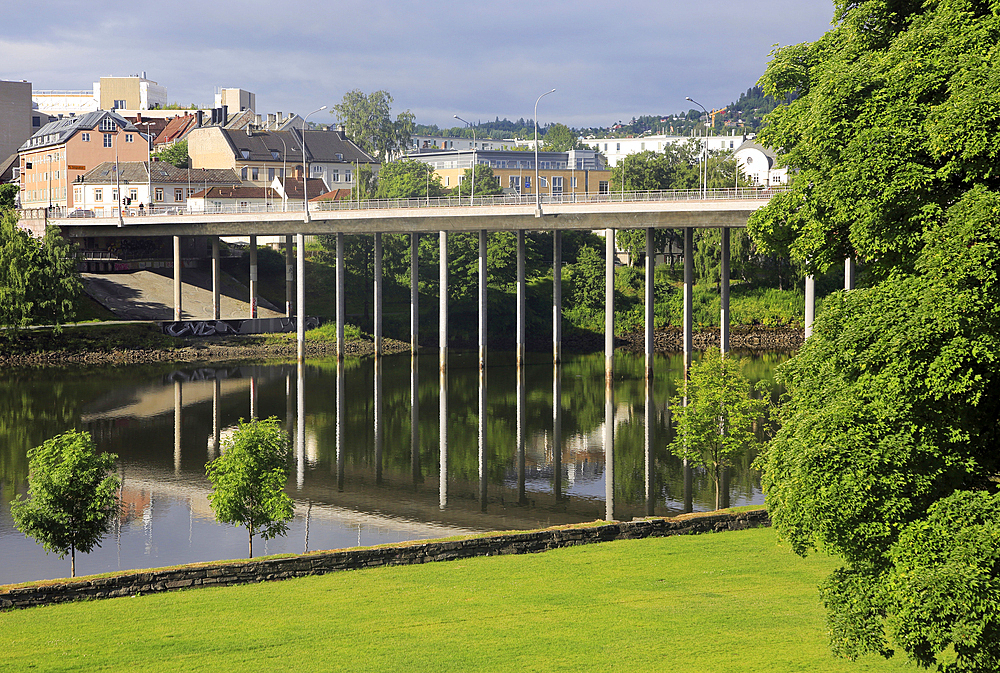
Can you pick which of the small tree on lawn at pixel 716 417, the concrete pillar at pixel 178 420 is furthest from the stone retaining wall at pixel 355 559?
the concrete pillar at pixel 178 420

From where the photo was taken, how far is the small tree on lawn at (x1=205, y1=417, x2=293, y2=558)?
2745 centimetres

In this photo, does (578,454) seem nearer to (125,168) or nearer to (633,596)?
(633,596)

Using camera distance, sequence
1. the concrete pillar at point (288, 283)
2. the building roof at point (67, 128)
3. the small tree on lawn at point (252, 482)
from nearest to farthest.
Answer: the small tree on lawn at point (252, 482) < the concrete pillar at point (288, 283) < the building roof at point (67, 128)

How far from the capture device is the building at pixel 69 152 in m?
117

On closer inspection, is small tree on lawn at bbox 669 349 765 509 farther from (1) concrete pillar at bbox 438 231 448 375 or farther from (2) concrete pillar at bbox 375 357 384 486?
(1) concrete pillar at bbox 438 231 448 375

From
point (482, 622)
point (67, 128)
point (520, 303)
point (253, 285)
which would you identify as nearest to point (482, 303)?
point (520, 303)

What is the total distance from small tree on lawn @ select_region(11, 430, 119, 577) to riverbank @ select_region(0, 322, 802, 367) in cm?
4879

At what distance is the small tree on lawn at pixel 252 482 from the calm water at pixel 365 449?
310 centimetres

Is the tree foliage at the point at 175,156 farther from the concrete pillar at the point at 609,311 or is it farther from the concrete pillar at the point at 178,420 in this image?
the concrete pillar at the point at 609,311

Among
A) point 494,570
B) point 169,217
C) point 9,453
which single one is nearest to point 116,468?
point 9,453

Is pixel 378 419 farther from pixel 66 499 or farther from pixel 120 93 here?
pixel 120 93

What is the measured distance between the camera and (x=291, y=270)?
9475cm

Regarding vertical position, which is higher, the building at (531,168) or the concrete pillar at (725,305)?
the building at (531,168)

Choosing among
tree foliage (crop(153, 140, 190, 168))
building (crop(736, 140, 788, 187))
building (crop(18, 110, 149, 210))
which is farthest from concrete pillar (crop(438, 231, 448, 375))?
tree foliage (crop(153, 140, 190, 168))
